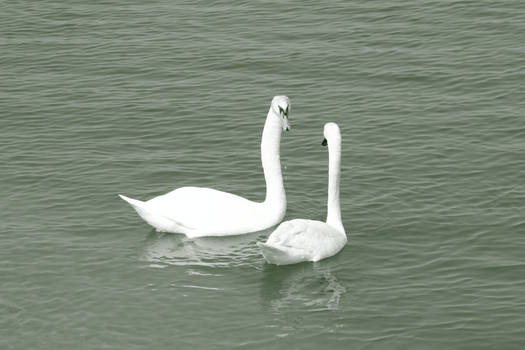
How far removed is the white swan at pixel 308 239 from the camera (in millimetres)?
17531

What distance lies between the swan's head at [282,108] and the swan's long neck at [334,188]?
0.77m

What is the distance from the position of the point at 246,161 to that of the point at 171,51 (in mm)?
6372

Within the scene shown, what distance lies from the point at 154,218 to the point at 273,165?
201 cm

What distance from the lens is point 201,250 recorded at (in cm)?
1864

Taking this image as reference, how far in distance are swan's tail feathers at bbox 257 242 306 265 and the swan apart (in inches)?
54.1

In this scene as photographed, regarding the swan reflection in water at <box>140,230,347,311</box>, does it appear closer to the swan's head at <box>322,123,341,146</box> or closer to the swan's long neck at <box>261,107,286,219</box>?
the swan's long neck at <box>261,107,286,219</box>

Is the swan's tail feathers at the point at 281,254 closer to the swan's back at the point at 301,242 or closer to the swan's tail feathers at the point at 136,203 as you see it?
the swan's back at the point at 301,242

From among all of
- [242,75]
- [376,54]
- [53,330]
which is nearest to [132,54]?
[242,75]

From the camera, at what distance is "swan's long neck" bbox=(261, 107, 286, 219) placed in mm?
19344

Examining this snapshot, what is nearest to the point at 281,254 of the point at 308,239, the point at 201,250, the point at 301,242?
the point at 301,242

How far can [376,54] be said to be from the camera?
26500 millimetres


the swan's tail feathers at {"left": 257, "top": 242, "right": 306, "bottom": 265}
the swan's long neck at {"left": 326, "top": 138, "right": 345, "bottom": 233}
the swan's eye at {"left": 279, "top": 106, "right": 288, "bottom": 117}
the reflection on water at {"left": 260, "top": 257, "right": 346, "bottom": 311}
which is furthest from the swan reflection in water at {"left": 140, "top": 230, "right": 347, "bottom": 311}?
the swan's eye at {"left": 279, "top": 106, "right": 288, "bottom": 117}

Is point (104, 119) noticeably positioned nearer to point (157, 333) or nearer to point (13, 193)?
point (13, 193)

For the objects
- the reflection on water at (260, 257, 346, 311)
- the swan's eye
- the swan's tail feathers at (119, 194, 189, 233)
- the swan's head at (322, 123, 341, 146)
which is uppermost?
the swan's eye
